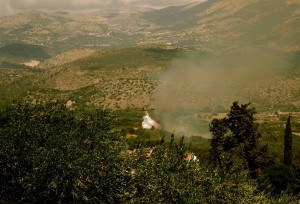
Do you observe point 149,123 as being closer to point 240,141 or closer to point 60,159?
point 240,141

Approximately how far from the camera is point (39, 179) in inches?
2136

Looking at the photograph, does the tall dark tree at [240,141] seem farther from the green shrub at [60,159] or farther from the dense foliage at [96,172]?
the green shrub at [60,159]

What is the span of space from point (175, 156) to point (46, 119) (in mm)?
24121

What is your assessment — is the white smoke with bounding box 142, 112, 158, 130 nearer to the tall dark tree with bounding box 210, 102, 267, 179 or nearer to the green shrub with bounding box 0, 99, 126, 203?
the tall dark tree with bounding box 210, 102, 267, 179

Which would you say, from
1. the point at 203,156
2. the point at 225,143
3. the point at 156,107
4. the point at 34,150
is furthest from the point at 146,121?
the point at 34,150

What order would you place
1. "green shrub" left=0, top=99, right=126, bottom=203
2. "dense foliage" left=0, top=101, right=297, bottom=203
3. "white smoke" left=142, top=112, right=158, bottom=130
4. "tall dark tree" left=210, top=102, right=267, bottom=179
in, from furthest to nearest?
"white smoke" left=142, top=112, right=158, bottom=130
"tall dark tree" left=210, top=102, right=267, bottom=179
"green shrub" left=0, top=99, right=126, bottom=203
"dense foliage" left=0, top=101, right=297, bottom=203

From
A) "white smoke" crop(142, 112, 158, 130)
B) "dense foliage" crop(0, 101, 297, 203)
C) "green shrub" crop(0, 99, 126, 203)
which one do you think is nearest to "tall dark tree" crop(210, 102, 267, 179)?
"dense foliage" crop(0, 101, 297, 203)

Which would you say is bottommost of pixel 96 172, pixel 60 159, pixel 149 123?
pixel 149 123

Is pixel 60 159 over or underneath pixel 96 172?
over

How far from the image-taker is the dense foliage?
4931 cm

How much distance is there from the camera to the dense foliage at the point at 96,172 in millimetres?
49312

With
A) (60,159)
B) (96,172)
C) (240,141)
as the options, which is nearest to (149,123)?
(240,141)

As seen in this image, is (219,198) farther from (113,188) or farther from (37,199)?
(37,199)

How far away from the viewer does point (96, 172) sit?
2136 inches
